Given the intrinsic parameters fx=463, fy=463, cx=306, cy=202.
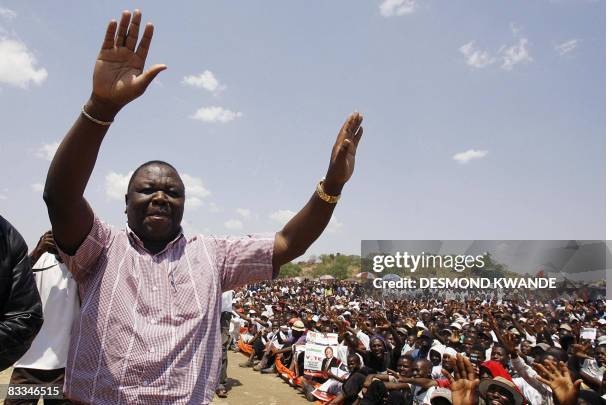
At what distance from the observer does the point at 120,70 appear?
1374 mm

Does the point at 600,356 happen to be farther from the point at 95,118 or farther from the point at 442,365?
the point at 95,118

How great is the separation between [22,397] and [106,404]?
1.66m

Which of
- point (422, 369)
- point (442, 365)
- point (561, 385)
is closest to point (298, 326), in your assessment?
point (442, 365)

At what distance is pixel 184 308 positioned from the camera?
5.03 feet

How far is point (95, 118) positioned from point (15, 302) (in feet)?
2.86

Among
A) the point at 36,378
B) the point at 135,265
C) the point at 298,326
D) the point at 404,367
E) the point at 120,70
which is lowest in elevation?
the point at 298,326

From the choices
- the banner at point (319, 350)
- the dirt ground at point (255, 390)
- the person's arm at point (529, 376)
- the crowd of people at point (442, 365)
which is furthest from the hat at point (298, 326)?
the person's arm at point (529, 376)

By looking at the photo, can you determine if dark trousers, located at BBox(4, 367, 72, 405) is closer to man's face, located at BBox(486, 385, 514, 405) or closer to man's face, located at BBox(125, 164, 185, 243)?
man's face, located at BBox(125, 164, 185, 243)

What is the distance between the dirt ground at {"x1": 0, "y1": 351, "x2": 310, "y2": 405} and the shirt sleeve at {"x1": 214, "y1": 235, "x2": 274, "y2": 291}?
578cm

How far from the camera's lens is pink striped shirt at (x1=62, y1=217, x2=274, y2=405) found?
4.79 ft

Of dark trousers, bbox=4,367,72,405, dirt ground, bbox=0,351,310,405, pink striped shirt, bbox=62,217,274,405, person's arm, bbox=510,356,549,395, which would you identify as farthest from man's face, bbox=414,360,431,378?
pink striped shirt, bbox=62,217,274,405

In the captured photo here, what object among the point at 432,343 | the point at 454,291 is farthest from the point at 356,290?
the point at 432,343

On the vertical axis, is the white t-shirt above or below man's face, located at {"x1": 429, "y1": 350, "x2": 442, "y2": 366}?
above

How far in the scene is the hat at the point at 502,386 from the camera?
14.0 ft
